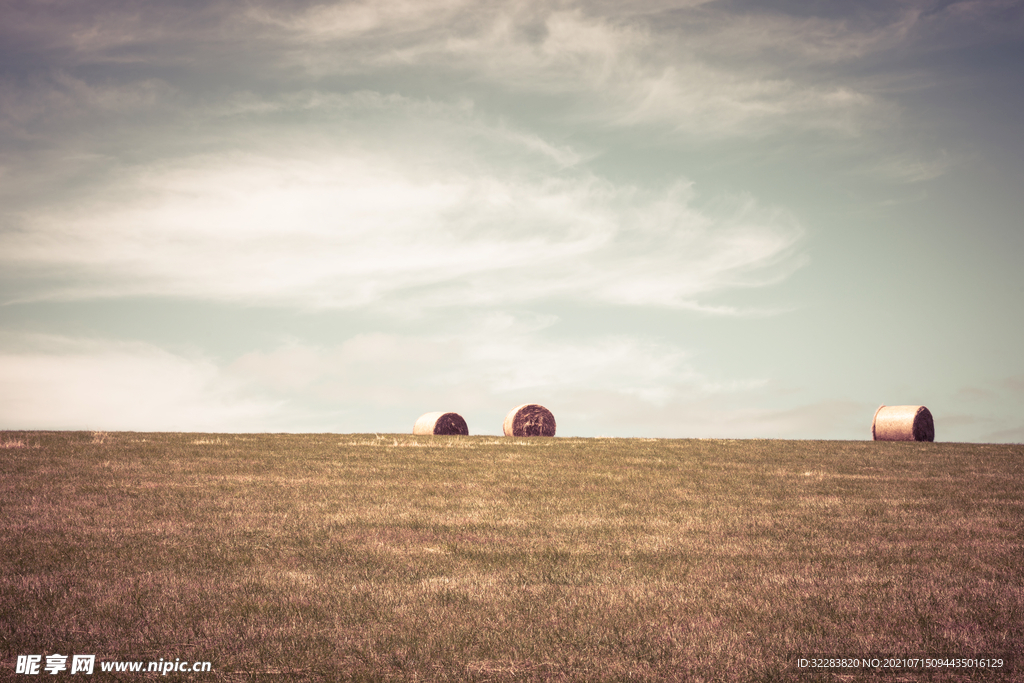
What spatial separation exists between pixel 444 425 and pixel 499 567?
25.6 m

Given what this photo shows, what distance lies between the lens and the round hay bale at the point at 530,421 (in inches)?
1409

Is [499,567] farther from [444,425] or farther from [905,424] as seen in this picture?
[905,424]

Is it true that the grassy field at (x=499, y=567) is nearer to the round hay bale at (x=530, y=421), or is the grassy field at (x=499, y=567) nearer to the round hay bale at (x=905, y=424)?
the round hay bale at (x=905, y=424)

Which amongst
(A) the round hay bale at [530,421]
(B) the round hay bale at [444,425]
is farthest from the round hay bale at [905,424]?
(B) the round hay bale at [444,425]

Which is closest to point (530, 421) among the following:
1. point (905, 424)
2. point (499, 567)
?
point (905, 424)

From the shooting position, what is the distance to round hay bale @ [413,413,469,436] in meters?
36.1

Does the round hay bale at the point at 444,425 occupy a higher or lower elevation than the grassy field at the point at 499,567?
higher

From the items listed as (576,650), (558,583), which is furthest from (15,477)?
(576,650)

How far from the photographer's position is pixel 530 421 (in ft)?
118

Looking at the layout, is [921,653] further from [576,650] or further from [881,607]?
[576,650]

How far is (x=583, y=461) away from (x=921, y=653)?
54.3ft

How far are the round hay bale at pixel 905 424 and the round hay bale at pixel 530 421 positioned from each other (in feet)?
52.4

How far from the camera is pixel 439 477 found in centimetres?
2020

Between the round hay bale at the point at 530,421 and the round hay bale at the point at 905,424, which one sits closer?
the round hay bale at the point at 905,424
